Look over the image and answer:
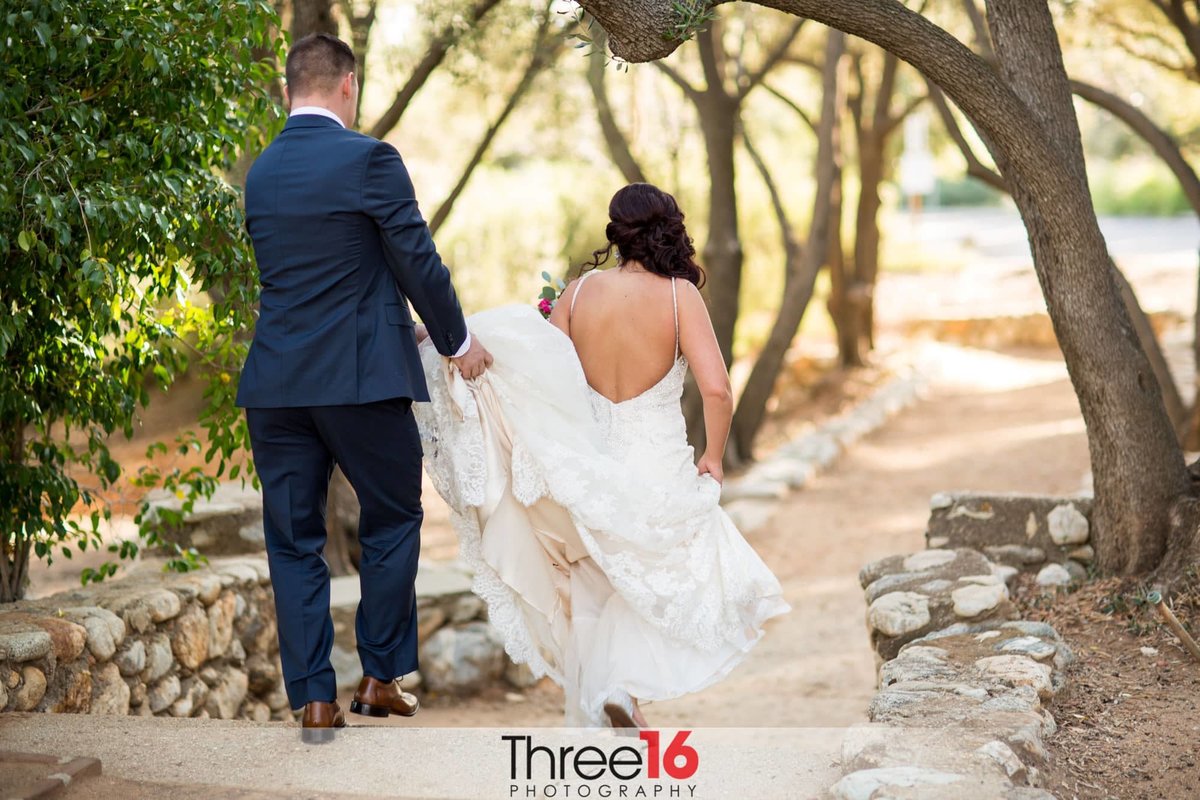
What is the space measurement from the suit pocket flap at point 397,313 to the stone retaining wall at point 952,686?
1.71 meters

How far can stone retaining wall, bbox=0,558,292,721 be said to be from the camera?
391 centimetres

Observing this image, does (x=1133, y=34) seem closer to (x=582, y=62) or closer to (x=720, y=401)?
(x=582, y=62)

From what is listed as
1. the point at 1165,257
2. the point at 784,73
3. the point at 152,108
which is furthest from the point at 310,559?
the point at 1165,257

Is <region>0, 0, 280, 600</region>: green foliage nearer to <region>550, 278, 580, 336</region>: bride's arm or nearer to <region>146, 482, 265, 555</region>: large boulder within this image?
<region>550, 278, 580, 336</region>: bride's arm

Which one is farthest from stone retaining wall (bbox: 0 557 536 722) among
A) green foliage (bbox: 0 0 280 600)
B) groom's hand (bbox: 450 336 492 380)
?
groom's hand (bbox: 450 336 492 380)

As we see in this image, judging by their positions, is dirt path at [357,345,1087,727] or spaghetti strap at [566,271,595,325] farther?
dirt path at [357,345,1087,727]

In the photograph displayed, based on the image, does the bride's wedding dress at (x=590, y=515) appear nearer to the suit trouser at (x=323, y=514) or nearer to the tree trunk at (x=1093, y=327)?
the suit trouser at (x=323, y=514)

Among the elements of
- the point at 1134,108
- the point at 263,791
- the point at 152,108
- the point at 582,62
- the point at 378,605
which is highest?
the point at 582,62

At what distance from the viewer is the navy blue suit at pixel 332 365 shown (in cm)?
337

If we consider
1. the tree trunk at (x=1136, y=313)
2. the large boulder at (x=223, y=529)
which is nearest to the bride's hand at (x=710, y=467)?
the tree trunk at (x=1136, y=313)

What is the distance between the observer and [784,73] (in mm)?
18297

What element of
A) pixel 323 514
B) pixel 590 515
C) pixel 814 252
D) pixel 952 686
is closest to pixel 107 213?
pixel 323 514

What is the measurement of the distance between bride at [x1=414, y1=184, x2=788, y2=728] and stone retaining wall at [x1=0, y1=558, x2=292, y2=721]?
4.53 feet

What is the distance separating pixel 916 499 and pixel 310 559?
25.2ft
